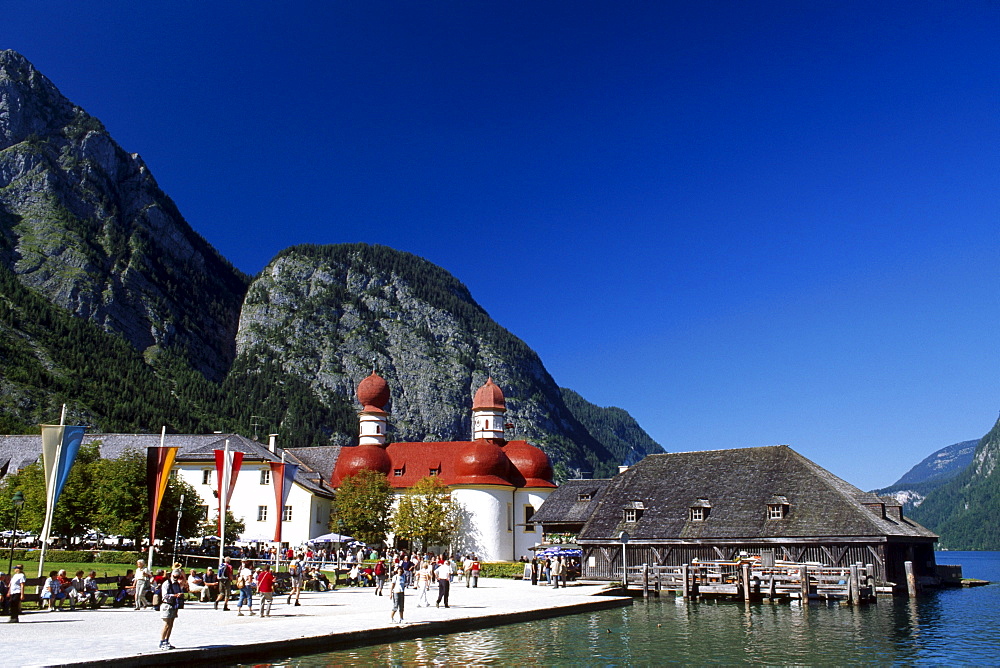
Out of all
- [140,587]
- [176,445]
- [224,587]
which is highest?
[176,445]

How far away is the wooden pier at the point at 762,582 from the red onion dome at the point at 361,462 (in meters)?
40.7

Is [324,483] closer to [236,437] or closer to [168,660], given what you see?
[236,437]

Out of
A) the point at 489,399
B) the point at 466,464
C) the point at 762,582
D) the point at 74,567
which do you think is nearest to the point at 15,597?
the point at 74,567

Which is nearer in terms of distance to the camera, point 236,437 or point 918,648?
point 918,648

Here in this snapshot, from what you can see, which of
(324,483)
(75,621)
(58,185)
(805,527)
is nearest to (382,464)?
(324,483)

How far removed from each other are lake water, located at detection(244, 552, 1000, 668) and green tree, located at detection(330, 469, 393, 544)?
1532 inches

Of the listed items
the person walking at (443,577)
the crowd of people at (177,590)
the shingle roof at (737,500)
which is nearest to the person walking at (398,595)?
the crowd of people at (177,590)

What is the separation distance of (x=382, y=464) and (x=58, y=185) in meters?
152

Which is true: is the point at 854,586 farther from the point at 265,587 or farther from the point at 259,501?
the point at 259,501

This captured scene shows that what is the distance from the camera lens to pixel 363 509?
242 feet

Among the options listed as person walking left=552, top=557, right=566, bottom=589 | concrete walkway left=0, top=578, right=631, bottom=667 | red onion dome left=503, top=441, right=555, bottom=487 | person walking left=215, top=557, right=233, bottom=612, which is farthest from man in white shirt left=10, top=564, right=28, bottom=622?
red onion dome left=503, top=441, right=555, bottom=487

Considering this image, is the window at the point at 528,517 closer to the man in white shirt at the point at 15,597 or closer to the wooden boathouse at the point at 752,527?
the wooden boathouse at the point at 752,527

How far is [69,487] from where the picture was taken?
189ft

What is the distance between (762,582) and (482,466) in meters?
37.4
